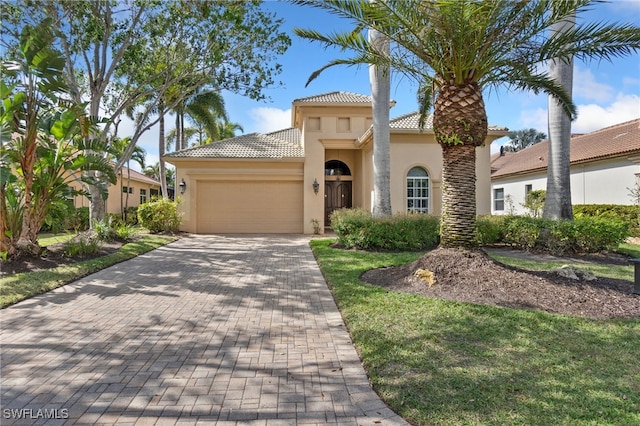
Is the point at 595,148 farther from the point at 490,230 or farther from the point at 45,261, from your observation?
the point at 45,261

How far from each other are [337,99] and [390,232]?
9.22 m

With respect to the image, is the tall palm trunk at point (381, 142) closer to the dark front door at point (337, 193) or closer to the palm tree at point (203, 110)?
the dark front door at point (337, 193)

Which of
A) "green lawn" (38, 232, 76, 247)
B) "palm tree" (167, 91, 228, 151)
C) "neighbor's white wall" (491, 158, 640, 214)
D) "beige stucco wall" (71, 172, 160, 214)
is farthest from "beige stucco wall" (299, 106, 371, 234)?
"beige stucco wall" (71, 172, 160, 214)

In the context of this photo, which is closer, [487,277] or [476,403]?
[476,403]

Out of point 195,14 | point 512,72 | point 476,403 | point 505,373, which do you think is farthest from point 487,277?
point 195,14

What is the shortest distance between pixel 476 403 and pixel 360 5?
21.8 feet

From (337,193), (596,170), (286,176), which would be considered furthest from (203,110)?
(596,170)

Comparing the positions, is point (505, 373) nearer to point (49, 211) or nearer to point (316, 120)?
point (49, 211)

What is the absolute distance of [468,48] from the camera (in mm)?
6520

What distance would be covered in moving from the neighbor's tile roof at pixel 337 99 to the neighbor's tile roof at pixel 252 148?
8.57ft

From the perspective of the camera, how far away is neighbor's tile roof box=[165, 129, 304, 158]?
60.3 ft

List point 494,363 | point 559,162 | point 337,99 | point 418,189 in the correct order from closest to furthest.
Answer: point 494,363, point 559,162, point 418,189, point 337,99

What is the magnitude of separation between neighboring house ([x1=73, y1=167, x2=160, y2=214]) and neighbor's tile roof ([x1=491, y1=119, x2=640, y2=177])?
27286 mm

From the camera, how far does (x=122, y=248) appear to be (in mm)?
12031
